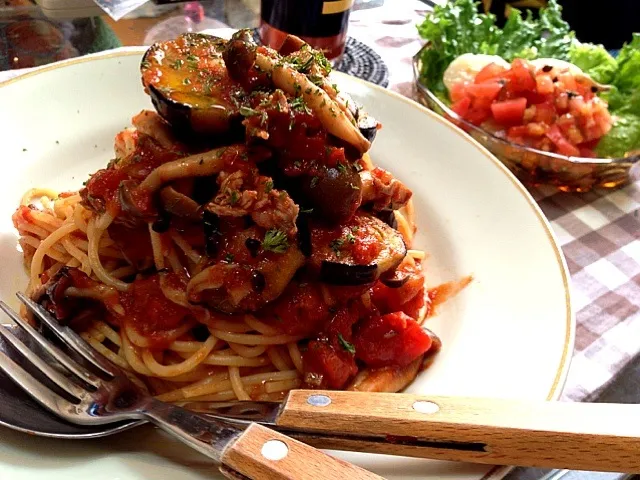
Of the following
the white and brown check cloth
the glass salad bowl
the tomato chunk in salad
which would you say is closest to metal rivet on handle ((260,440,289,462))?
the white and brown check cloth

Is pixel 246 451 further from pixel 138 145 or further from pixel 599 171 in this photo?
pixel 599 171

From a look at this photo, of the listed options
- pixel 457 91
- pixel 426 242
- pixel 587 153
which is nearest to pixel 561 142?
pixel 587 153

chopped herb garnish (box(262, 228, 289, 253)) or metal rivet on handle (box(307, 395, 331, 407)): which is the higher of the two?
chopped herb garnish (box(262, 228, 289, 253))

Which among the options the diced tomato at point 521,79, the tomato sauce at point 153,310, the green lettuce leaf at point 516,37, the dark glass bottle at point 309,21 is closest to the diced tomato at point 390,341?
the tomato sauce at point 153,310

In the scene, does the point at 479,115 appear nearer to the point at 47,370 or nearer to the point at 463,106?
the point at 463,106

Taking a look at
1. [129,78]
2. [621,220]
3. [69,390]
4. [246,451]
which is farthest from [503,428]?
[129,78]

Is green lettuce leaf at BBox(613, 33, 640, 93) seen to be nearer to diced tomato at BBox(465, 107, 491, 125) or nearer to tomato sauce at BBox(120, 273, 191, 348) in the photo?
diced tomato at BBox(465, 107, 491, 125)

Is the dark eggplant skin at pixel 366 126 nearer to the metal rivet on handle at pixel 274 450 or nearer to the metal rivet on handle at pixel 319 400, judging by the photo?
the metal rivet on handle at pixel 319 400
